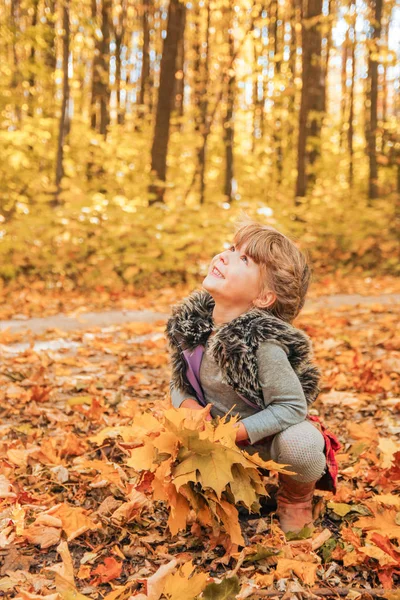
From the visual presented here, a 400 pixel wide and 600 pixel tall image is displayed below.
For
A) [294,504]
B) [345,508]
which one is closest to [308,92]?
[345,508]

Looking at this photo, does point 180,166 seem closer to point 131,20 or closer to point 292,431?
point 131,20

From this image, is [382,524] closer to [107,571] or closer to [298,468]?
[298,468]

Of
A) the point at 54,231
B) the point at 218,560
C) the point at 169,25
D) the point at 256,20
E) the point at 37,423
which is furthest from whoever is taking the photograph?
the point at 256,20

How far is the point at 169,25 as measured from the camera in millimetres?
10062

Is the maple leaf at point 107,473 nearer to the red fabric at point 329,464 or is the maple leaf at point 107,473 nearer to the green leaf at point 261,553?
the green leaf at point 261,553

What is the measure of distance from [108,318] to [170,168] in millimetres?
11108

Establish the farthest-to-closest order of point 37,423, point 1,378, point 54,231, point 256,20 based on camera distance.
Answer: point 256,20 < point 54,231 < point 1,378 < point 37,423

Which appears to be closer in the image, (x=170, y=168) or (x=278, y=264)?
(x=278, y=264)

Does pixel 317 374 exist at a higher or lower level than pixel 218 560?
higher

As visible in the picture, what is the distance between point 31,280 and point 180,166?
31.5 feet

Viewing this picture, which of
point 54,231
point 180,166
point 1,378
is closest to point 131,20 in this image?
point 180,166

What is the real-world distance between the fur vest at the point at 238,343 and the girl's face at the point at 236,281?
0.08m

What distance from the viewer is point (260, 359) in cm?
208

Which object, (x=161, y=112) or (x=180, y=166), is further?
(x=180, y=166)
